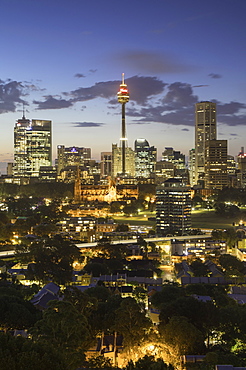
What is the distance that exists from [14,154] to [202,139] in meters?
47.3

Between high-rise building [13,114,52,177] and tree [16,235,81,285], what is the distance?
3095 inches

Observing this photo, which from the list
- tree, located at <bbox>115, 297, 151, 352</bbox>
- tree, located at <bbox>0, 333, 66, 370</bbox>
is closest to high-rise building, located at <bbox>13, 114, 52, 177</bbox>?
tree, located at <bbox>115, 297, 151, 352</bbox>

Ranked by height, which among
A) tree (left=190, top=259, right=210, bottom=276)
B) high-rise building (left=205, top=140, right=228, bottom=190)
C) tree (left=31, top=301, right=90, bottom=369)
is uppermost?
high-rise building (left=205, top=140, right=228, bottom=190)

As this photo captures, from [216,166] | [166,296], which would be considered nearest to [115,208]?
[216,166]

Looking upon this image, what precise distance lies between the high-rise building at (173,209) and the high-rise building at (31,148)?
219 ft

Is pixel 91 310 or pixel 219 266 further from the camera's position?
pixel 219 266

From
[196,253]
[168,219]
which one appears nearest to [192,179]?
[168,219]

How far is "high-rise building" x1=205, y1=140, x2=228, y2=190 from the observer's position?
97.9m

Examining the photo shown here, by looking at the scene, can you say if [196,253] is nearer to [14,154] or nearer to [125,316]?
[125,316]

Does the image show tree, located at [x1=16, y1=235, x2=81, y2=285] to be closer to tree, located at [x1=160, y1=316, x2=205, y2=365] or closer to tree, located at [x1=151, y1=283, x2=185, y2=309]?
tree, located at [x1=151, y1=283, x2=185, y2=309]

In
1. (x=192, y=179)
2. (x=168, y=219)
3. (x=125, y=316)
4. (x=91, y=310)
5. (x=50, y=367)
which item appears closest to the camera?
(x=50, y=367)

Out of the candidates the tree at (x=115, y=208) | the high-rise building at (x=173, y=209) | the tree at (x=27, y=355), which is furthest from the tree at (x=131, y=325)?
the tree at (x=115, y=208)

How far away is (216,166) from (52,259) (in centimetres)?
7365

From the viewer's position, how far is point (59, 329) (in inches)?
581
